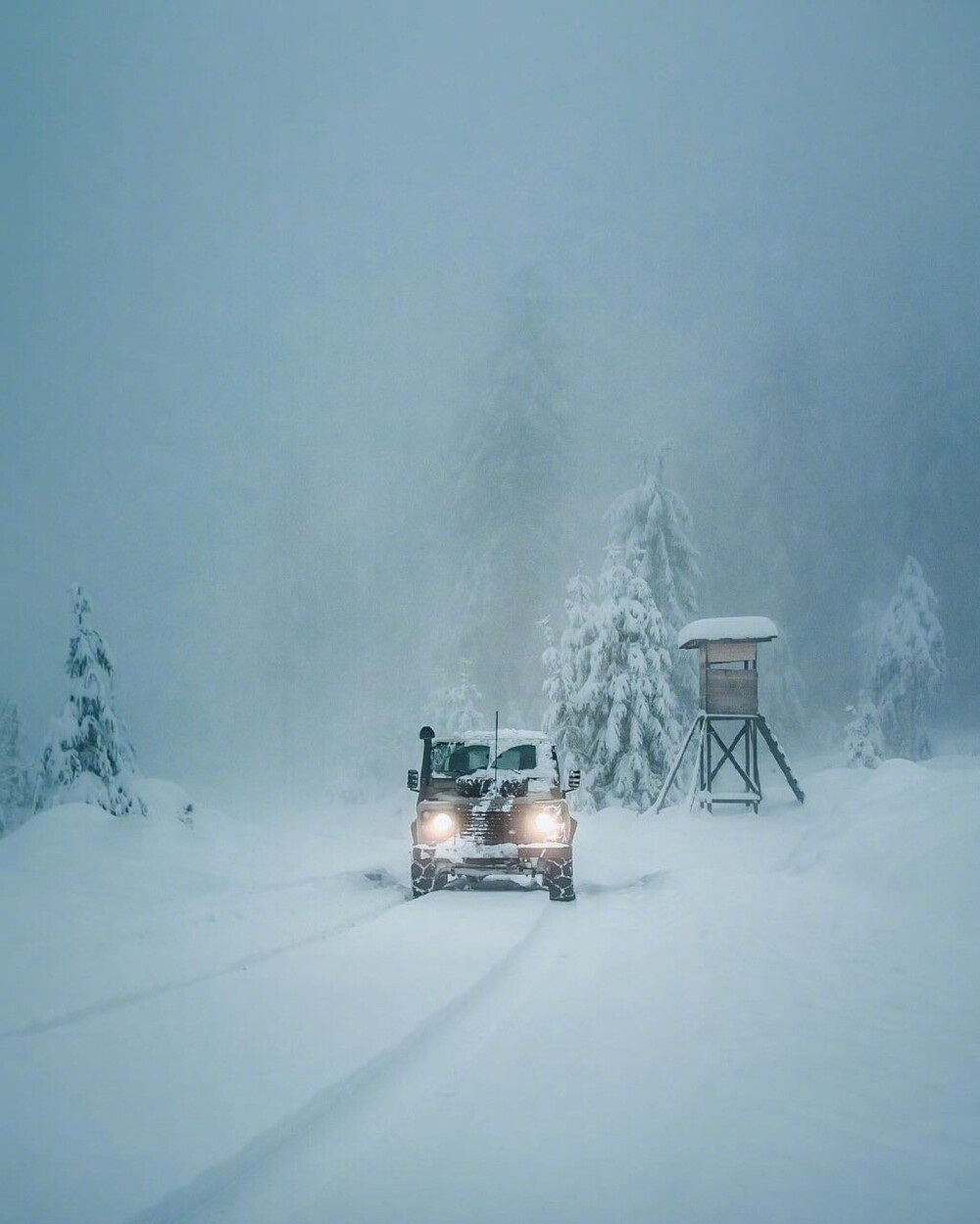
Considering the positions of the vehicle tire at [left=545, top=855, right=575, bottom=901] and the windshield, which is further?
the windshield

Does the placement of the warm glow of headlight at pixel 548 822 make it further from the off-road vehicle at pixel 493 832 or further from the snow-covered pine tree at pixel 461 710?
the snow-covered pine tree at pixel 461 710

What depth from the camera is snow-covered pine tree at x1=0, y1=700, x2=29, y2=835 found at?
42.8 metres

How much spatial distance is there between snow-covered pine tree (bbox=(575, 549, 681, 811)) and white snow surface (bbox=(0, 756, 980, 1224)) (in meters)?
14.9

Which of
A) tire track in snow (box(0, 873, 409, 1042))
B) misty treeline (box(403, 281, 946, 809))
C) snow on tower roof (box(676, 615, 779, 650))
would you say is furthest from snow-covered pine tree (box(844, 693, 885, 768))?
tire track in snow (box(0, 873, 409, 1042))

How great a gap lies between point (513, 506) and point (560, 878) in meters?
48.1

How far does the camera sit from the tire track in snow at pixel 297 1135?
3.62 meters

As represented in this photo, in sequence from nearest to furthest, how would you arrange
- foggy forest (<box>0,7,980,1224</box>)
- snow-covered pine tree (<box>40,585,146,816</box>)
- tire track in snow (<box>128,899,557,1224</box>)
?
tire track in snow (<box>128,899,557,1224</box>)
foggy forest (<box>0,7,980,1224</box>)
snow-covered pine tree (<box>40,585,146,816</box>)

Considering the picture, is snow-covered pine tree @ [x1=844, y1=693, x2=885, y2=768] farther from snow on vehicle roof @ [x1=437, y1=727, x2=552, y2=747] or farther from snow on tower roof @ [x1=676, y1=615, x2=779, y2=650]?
snow on vehicle roof @ [x1=437, y1=727, x2=552, y2=747]

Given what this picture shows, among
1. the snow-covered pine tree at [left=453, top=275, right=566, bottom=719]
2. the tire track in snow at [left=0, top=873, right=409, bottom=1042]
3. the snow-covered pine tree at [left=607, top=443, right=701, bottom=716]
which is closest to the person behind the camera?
the tire track in snow at [left=0, top=873, right=409, bottom=1042]

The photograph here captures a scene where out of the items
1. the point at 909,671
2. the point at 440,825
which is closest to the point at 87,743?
the point at 440,825

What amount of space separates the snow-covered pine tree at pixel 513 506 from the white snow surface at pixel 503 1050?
36.3 meters

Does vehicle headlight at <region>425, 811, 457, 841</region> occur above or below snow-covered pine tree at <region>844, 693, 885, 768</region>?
above

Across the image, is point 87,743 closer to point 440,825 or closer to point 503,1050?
point 440,825

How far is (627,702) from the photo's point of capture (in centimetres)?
2714
